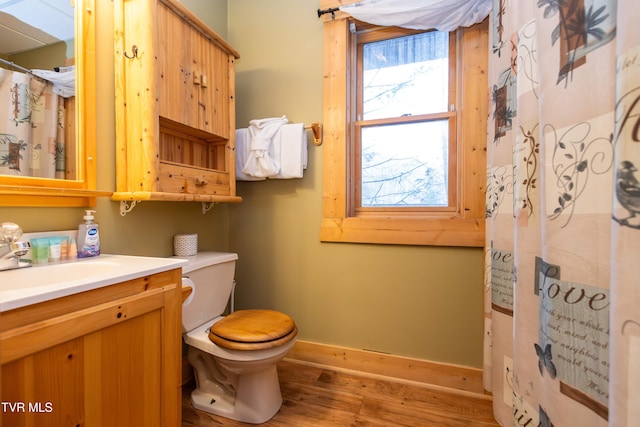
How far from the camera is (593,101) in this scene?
55 centimetres

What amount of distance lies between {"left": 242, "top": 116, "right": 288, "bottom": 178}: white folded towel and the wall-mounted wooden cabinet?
0.70 feet

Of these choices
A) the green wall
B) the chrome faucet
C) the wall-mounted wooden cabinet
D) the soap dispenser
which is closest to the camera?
the chrome faucet

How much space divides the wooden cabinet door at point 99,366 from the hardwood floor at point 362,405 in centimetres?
61

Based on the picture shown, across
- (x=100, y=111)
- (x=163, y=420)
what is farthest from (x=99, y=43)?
(x=163, y=420)

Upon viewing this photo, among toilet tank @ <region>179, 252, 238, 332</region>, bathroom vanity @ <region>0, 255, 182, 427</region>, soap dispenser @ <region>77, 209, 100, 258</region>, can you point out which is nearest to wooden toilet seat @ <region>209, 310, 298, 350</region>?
toilet tank @ <region>179, 252, 238, 332</region>

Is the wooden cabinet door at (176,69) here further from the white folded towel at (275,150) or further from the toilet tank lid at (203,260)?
the toilet tank lid at (203,260)

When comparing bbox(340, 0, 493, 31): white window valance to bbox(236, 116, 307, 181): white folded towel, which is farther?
bbox(236, 116, 307, 181): white folded towel

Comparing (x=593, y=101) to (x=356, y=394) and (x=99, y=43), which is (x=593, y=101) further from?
(x=99, y=43)

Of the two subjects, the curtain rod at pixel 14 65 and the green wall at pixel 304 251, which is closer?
the curtain rod at pixel 14 65

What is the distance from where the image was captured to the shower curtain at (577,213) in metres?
0.45

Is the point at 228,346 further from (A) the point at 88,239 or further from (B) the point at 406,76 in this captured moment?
(B) the point at 406,76

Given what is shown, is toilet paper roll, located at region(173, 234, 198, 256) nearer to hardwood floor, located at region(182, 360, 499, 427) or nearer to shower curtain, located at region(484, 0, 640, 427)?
hardwood floor, located at region(182, 360, 499, 427)

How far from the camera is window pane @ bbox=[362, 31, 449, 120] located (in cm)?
166

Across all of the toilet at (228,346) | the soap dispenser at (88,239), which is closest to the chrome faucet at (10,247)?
the soap dispenser at (88,239)
